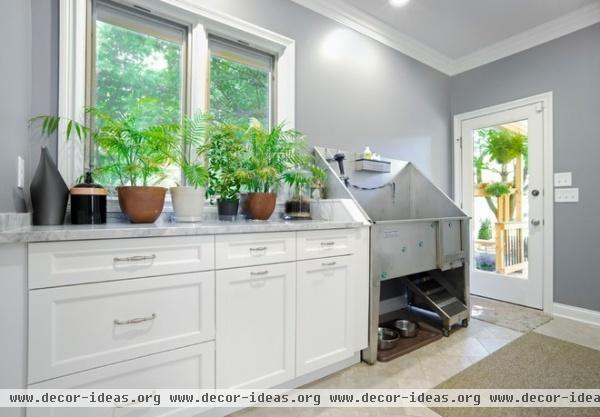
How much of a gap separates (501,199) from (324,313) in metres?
2.57

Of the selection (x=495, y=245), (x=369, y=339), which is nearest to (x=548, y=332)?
(x=495, y=245)

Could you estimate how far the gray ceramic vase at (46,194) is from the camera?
128 cm

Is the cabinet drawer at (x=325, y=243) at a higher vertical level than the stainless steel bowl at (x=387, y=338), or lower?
higher

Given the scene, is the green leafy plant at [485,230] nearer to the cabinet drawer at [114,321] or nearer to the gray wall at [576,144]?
the gray wall at [576,144]

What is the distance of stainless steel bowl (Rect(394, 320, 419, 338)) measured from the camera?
222 cm

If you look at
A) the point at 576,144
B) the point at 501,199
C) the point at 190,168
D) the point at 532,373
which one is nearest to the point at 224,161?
the point at 190,168

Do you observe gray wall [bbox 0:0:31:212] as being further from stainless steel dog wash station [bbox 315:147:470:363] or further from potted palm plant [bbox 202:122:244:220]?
stainless steel dog wash station [bbox 315:147:470:363]

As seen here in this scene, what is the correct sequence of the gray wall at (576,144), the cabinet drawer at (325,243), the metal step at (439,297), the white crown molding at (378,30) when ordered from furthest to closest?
the gray wall at (576,144), the white crown molding at (378,30), the metal step at (439,297), the cabinet drawer at (325,243)

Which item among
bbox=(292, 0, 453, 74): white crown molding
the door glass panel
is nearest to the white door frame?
the door glass panel

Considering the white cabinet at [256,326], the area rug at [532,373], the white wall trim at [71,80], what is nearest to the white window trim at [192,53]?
the white wall trim at [71,80]

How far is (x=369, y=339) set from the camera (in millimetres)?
1839

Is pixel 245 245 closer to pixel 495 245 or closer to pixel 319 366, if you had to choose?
pixel 319 366

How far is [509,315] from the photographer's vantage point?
2.65 metres

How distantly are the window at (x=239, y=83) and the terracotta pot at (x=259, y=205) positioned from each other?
2.20 ft
